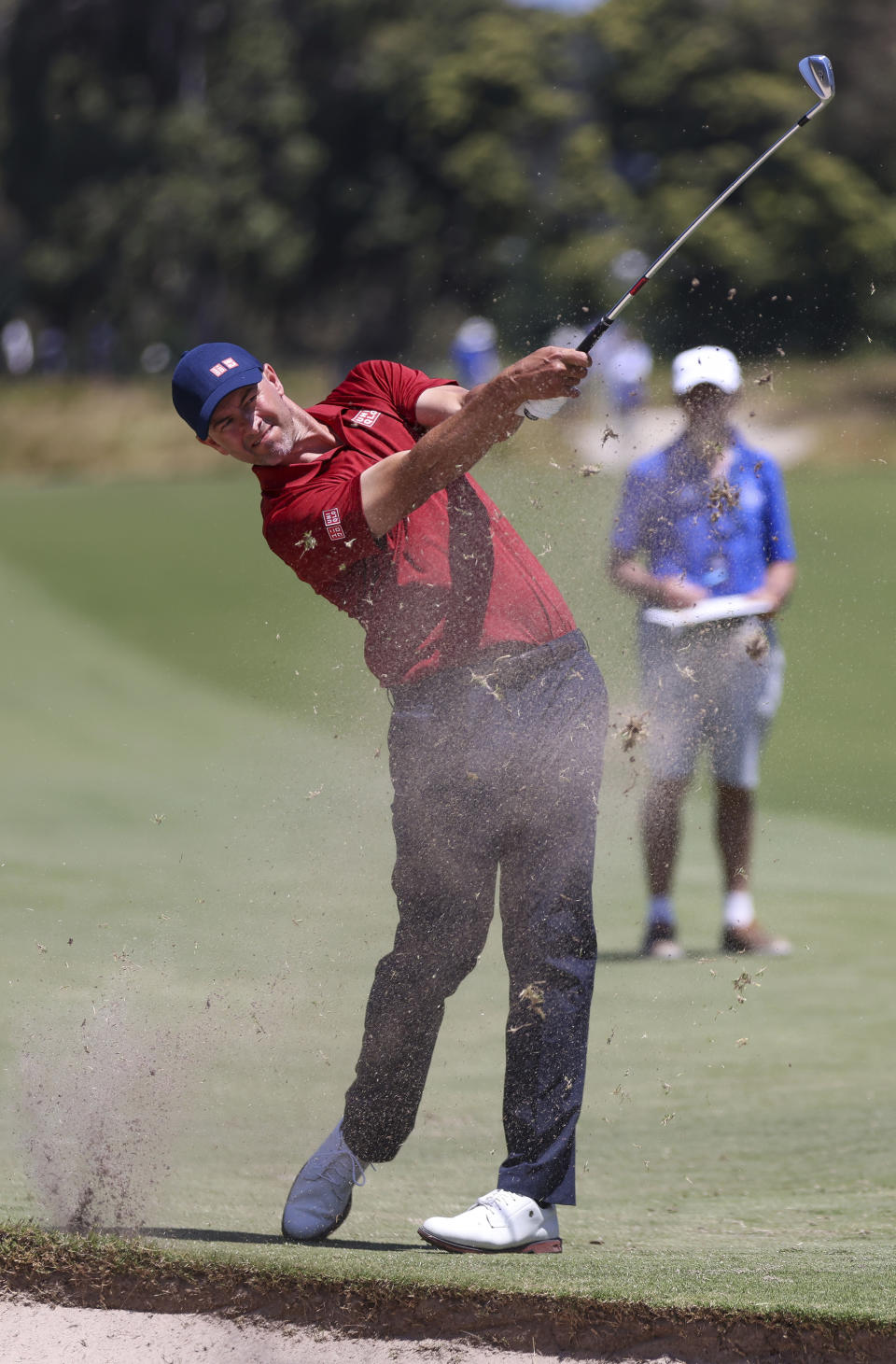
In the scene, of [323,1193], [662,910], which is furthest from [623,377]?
[323,1193]

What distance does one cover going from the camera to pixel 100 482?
26.3 meters

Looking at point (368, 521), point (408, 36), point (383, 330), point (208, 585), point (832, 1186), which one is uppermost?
point (408, 36)

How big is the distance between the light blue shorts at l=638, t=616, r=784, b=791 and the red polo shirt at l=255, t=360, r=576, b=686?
49.3 inches

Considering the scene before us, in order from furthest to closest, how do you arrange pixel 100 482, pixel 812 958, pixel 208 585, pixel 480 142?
1. pixel 480 142
2. pixel 100 482
3. pixel 208 585
4. pixel 812 958

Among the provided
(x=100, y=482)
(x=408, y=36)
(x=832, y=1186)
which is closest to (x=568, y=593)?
(x=832, y=1186)

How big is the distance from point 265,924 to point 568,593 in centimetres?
135

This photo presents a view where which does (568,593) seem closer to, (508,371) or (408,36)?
(508,371)

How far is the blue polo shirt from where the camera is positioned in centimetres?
518

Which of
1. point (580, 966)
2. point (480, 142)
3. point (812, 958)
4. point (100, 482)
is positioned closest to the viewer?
point (580, 966)

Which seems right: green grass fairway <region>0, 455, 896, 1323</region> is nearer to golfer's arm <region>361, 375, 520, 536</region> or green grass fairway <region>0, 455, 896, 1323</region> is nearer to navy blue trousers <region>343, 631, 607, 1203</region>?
navy blue trousers <region>343, 631, 607, 1203</region>

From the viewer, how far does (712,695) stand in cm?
561

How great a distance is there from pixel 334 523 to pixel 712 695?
2.35 meters

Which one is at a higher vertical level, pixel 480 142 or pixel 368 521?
pixel 480 142

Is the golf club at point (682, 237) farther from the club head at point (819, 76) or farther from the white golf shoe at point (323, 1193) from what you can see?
the white golf shoe at point (323, 1193)
